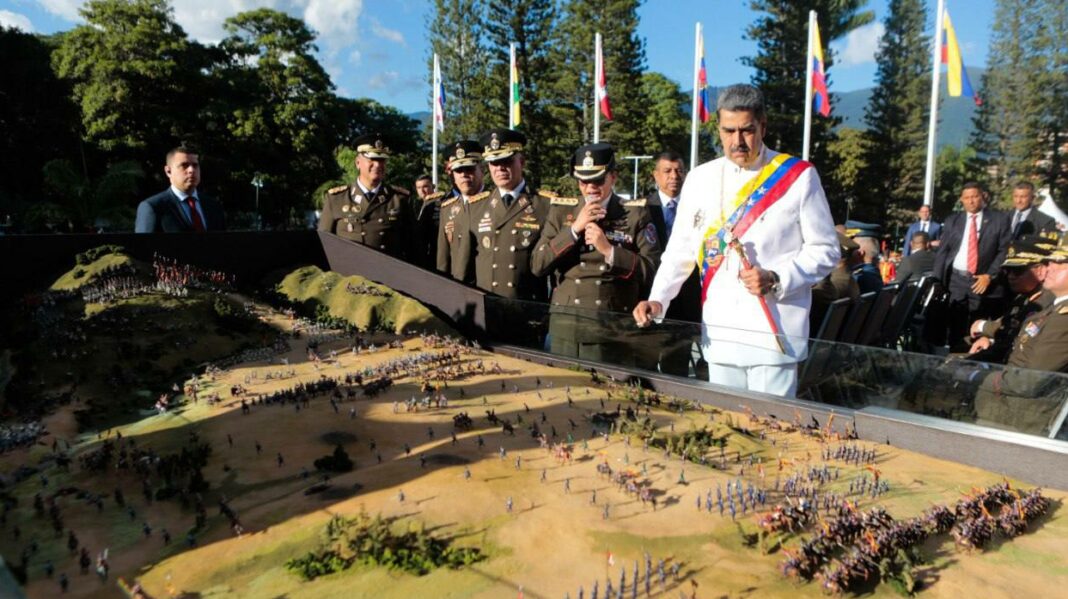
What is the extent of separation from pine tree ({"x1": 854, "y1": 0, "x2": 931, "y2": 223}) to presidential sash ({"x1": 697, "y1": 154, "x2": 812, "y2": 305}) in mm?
49416

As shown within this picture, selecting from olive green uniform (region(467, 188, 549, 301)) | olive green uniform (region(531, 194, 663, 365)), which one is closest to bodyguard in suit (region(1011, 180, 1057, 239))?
olive green uniform (region(531, 194, 663, 365))

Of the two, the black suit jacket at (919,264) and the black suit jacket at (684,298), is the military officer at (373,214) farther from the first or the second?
the black suit jacket at (919,264)

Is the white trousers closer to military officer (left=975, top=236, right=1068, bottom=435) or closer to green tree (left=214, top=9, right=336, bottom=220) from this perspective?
military officer (left=975, top=236, right=1068, bottom=435)

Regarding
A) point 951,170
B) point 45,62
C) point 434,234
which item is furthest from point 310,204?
point 951,170

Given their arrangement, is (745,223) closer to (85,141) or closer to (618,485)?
(618,485)

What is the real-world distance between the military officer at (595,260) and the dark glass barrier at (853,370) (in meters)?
0.02

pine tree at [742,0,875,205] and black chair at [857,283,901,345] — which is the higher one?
pine tree at [742,0,875,205]

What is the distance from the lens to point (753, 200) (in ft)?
13.3

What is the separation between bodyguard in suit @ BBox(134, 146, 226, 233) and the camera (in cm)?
740

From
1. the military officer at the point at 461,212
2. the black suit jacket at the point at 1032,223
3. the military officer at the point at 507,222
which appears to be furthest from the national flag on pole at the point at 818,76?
the military officer at the point at 507,222

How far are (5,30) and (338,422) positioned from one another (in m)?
42.0

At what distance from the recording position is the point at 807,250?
3867 mm

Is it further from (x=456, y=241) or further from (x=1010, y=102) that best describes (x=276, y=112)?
(x=1010, y=102)

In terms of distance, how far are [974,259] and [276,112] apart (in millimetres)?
38206
